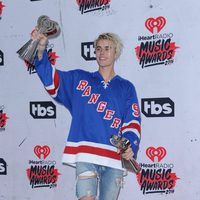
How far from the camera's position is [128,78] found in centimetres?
256

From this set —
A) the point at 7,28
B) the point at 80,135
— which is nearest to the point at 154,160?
the point at 80,135

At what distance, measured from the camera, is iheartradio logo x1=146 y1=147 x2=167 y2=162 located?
251cm

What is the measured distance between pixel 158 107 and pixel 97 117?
24.0 inches

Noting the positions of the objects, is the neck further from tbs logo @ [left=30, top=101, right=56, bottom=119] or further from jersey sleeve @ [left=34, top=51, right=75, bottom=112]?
tbs logo @ [left=30, top=101, right=56, bottom=119]

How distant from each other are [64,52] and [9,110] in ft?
2.14

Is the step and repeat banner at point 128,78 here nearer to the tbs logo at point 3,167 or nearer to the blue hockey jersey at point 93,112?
the tbs logo at point 3,167

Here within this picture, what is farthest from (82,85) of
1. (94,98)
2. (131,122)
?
(131,122)

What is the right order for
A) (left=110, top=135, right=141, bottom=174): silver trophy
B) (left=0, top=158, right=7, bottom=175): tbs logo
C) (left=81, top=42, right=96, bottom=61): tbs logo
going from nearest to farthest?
1. (left=110, top=135, right=141, bottom=174): silver trophy
2. (left=81, top=42, right=96, bottom=61): tbs logo
3. (left=0, top=158, right=7, bottom=175): tbs logo

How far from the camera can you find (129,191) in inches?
102

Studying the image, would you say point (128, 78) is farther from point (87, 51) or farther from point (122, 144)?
point (122, 144)

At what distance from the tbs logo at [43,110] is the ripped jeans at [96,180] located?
0.78 metres

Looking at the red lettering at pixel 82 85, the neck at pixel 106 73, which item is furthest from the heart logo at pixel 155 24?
the red lettering at pixel 82 85

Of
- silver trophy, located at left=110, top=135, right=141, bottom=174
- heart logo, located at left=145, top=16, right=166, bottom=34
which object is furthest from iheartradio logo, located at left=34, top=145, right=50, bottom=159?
heart logo, located at left=145, top=16, right=166, bottom=34

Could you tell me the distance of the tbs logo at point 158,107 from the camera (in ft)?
8.15
